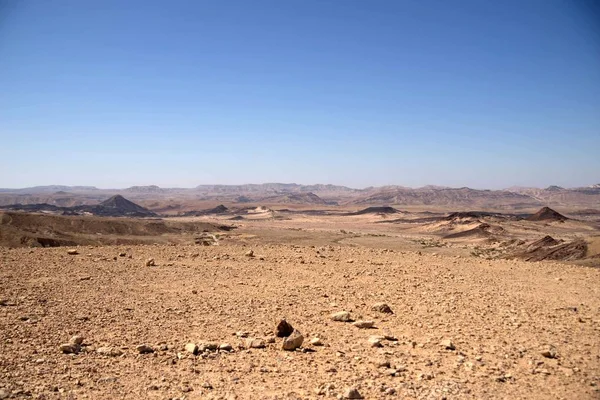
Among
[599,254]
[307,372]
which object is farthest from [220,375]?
[599,254]

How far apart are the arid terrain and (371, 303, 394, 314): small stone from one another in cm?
5

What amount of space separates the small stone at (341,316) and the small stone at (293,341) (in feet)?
5.19

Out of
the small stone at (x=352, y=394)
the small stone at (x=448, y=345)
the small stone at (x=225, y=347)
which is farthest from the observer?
the small stone at (x=448, y=345)

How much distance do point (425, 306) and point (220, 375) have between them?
5.23m

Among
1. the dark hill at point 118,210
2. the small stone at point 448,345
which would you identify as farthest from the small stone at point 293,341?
the dark hill at point 118,210

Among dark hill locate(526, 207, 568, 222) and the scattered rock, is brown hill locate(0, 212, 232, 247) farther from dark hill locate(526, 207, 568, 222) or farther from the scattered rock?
dark hill locate(526, 207, 568, 222)

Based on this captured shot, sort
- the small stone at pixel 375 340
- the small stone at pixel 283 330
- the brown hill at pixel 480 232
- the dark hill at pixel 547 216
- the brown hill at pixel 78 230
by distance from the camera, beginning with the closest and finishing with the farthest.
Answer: the small stone at pixel 375 340, the small stone at pixel 283 330, the brown hill at pixel 78 230, the brown hill at pixel 480 232, the dark hill at pixel 547 216

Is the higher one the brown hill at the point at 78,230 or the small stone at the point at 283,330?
the small stone at the point at 283,330

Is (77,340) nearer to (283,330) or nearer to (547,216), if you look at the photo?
(283,330)

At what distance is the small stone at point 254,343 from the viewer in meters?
7.00

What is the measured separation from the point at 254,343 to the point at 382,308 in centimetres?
327

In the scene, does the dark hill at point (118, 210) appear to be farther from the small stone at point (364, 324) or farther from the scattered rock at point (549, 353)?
the scattered rock at point (549, 353)

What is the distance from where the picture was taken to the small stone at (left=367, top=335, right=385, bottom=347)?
23.2 feet

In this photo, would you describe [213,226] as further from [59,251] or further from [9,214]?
[59,251]
